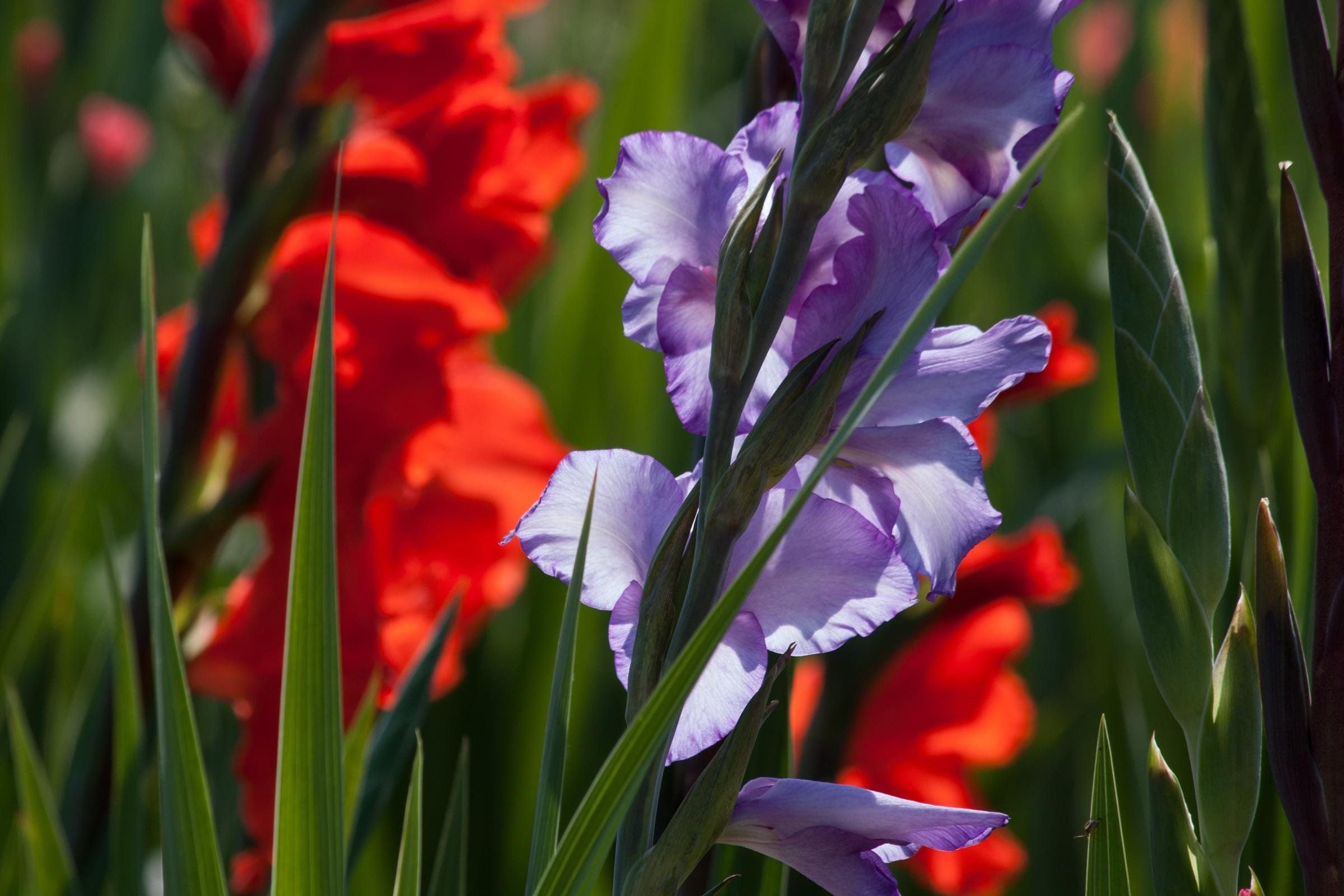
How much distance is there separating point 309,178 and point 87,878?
33cm

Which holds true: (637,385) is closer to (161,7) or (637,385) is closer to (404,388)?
(404,388)

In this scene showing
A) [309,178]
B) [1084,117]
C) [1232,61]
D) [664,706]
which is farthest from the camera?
[1084,117]

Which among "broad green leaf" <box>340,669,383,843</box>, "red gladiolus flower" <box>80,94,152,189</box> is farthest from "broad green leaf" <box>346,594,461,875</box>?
"red gladiolus flower" <box>80,94,152,189</box>

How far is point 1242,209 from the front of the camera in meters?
0.36

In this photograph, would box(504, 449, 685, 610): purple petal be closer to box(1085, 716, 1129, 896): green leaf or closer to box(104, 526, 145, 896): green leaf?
box(1085, 716, 1129, 896): green leaf

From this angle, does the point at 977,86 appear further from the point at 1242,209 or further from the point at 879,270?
the point at 1242,209

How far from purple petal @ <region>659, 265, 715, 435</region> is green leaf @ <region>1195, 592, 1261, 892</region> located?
4.7 inches

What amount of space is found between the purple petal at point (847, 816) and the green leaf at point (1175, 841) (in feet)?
0.19

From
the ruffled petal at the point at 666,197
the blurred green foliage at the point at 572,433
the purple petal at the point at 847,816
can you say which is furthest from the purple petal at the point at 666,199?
the blurred green foliage at the point at 572,433

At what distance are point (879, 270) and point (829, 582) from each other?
6 cm

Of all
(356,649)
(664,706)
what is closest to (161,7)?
(356,649)

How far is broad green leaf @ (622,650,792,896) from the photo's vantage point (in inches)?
8.3

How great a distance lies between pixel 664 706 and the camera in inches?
7.7

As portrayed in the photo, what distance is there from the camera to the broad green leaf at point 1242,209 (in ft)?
1.18
